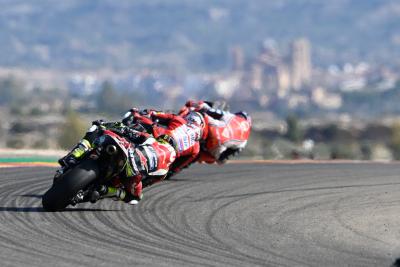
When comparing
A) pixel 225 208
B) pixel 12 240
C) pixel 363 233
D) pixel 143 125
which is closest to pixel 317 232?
pixel 363 233

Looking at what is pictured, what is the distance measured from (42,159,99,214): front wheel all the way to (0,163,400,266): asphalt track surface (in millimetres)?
162

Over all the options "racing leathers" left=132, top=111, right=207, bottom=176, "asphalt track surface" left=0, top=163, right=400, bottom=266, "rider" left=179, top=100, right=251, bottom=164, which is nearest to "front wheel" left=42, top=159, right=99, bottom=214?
"asphalt track surface" left=0, top=163, right=400, bottom=266

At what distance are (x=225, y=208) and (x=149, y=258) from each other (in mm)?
3963

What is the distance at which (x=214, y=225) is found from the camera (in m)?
12.1

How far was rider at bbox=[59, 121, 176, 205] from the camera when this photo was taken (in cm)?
1314

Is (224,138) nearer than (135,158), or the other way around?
(135,158)

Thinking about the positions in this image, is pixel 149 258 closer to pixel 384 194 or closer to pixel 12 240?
pixel 12 240

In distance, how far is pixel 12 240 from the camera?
1056 cm

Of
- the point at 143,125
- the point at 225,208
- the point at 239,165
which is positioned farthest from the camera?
the point at 239,165

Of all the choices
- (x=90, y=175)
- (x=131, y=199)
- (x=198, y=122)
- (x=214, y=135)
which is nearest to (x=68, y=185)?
(x=90, y=175)

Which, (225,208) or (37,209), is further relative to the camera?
(225,208)

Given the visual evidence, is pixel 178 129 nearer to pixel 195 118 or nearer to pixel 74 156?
pixel 195 118

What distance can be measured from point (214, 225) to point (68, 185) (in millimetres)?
1733

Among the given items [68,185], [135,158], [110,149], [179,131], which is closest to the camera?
[68,185]
